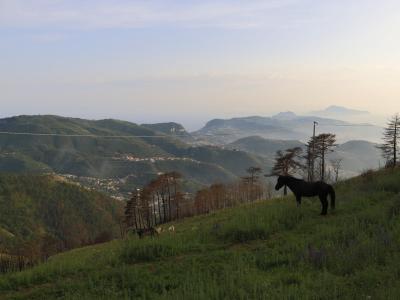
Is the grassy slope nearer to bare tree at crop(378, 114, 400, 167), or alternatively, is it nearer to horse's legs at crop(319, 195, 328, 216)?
horse's legs at crop(319, 195, 328, 216)

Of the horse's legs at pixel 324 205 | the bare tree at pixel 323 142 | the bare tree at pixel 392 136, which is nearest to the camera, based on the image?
the horse's legs at pixel 324 205

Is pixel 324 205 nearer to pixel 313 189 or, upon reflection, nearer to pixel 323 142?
pixel 313 189

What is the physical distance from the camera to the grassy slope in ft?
24.2

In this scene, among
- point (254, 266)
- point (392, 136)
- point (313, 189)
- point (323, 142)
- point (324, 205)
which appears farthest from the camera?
point (323, 142)

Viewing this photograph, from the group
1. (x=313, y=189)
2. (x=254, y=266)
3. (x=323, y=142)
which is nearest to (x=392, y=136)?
(x=323, y=142)

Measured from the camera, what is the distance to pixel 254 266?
31.1 ft

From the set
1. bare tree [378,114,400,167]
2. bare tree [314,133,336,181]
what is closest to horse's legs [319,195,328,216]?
bare tree [378,114,400,167]

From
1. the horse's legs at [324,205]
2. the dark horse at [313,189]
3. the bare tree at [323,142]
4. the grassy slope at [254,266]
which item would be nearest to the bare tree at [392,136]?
the bare tree at [323,142]

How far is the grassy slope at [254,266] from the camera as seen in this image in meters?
7.39

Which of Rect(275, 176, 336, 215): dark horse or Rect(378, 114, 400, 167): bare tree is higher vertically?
Rect(378, 114, 400, 167): bare tree

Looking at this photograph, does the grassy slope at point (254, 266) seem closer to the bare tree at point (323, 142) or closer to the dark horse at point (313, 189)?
the dark horse at point (313, 189)

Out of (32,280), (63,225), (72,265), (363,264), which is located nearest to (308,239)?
(363,264)

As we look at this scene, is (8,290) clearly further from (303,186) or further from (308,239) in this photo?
(303,186)

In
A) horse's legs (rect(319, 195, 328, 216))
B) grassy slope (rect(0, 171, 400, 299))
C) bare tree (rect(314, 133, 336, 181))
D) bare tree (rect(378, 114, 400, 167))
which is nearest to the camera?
grassy slope (rect(0, 171, 400, 299))
